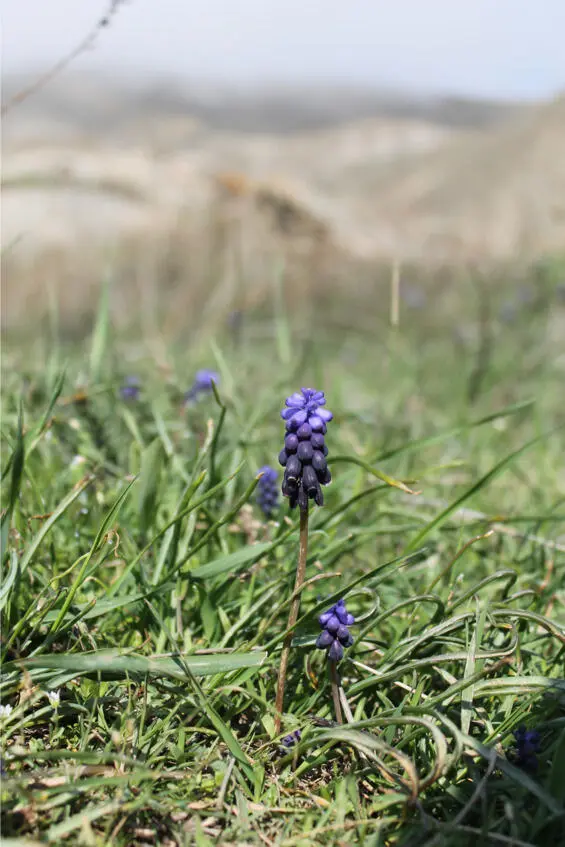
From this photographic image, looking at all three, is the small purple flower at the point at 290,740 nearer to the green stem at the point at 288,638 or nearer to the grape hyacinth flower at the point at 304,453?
the green stem at the point at 288,638

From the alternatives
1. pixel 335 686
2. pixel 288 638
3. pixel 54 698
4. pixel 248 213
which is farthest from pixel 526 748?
pixel 248 213

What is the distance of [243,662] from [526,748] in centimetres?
56

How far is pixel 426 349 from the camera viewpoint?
229 inches

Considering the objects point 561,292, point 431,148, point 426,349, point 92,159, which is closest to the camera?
point 561,292

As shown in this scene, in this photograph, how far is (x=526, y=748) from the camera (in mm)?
1503

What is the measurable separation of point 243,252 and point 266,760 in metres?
6.15

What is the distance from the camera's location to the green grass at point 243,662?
1388 millimetres

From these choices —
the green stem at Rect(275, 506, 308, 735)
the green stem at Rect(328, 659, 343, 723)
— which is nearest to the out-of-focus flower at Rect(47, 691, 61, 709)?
the green stem at Rect(275, 506, 308, 735)

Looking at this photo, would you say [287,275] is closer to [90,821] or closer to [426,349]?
[426,349]

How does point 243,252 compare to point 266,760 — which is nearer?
point 266,760

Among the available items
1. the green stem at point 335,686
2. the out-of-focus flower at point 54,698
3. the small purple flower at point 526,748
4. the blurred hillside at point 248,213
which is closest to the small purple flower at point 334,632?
the green stem at point 335,686

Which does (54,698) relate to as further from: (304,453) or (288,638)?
(304,453)

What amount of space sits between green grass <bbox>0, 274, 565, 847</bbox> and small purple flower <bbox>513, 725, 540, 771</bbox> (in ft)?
0.11

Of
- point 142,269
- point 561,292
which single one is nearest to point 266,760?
point 561,292
